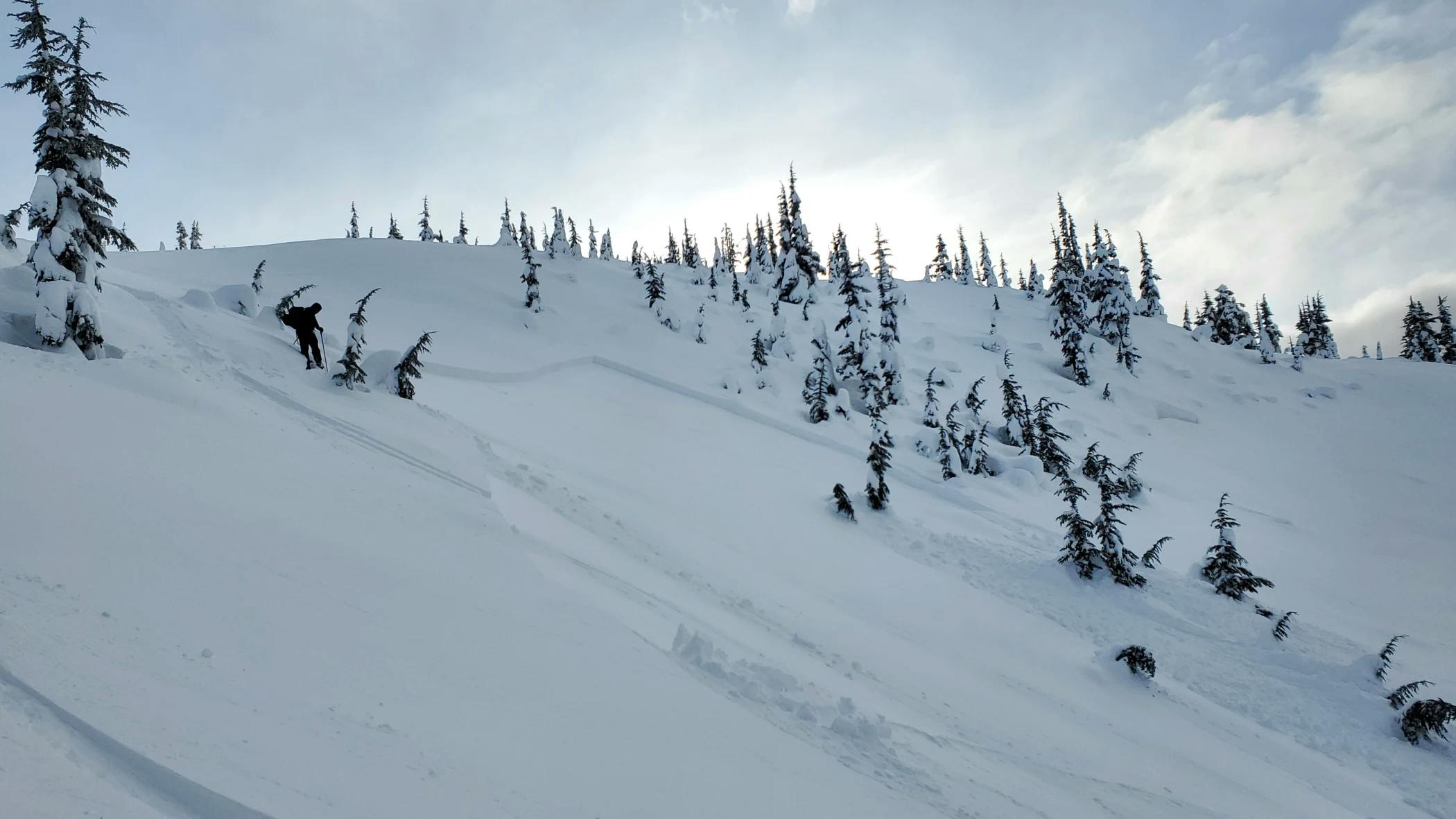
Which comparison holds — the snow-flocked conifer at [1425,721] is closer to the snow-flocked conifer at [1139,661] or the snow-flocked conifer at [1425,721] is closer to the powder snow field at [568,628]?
the powder snow field at [568,628]

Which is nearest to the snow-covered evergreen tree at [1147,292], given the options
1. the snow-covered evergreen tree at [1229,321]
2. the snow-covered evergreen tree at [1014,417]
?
the snow-covered evergreen tree at [1229,321]

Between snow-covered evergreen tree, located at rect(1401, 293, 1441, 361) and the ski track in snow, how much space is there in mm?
89222

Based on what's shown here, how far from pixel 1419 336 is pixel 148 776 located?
9226cm

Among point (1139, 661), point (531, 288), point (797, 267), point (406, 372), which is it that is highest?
point (797, 267)

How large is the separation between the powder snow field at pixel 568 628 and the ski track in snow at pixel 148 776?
0.02 metres

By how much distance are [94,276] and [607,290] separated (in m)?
31.6

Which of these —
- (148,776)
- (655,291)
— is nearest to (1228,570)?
(148,776)

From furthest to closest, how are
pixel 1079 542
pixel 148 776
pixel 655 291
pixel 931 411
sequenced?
pixel 655 291
pixel 931 411
pixel 1079 542
pixel 148 776

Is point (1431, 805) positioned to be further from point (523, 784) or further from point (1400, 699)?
point (523, 784)

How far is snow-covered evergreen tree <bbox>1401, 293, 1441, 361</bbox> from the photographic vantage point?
205ft

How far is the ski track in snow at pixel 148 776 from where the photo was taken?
328 centimetres

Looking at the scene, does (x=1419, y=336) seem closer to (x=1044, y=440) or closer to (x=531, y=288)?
(x=1044, y=440)

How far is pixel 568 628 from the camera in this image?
6.44 m

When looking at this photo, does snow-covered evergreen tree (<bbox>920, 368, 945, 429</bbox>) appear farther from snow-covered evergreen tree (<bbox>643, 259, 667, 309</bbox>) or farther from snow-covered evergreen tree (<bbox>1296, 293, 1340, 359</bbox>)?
snow-covered evergreen tree (<bbox>1296, 293, 1340, 359</bbox>)
